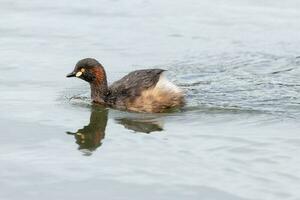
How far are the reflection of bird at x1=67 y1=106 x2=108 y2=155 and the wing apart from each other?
308mm

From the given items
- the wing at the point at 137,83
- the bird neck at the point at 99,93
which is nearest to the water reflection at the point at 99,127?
the bird neck at the point at 99,93

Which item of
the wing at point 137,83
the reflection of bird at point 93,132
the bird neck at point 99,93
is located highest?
the wing at point 137,83

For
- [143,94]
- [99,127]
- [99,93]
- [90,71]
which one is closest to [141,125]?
[99,127]

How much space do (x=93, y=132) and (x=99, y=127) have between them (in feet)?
0.77

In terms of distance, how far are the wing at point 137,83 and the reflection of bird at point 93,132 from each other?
12.1 inches

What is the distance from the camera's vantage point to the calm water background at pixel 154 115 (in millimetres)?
7309

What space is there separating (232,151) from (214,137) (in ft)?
1.80

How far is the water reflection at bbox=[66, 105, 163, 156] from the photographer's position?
27.9ft

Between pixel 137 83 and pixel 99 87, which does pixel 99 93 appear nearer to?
pixel 99 87

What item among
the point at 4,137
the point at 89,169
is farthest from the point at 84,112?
the point at 89,169

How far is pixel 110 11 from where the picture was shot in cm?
1483

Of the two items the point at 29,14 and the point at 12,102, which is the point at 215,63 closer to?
the point at 12,102

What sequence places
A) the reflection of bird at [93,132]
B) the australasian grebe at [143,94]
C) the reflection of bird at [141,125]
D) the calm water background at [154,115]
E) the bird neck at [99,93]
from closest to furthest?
the calm water background at [154,115] < the reflection of bird at [93,132] < the reflection of bird at [141,125] < the australasian grebe at [143,94] < the bird neck at [99,93]

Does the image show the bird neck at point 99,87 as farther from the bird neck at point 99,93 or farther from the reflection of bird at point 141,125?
the reflection of bird at point 141,125
